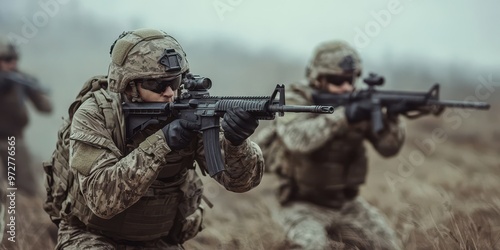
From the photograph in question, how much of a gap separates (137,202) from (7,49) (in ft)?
18.4

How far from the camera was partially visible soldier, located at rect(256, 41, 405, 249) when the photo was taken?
7.44m

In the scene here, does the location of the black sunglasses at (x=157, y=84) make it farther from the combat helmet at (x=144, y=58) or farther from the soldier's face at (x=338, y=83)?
the soldier's face at (x=338, y=83)

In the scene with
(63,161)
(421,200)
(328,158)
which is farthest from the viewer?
(421,200)

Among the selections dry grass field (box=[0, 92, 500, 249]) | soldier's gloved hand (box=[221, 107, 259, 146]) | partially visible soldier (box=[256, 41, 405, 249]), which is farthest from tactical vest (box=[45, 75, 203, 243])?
partially visible soldier (box=[256, 41, 405, 249])

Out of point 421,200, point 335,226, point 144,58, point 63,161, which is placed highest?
point 144,58

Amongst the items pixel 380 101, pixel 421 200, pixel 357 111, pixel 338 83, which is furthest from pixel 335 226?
pixel 421 200

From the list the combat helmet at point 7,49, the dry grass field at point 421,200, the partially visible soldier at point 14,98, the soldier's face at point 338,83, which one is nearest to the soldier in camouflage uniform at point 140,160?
the dry grass field at point 421,200

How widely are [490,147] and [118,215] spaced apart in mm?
10916

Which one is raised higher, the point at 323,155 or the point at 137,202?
the point at 137,202

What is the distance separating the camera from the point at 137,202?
504 centimetres

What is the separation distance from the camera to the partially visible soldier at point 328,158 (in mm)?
7438

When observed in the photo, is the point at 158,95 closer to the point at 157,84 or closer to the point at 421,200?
the point at 157,84

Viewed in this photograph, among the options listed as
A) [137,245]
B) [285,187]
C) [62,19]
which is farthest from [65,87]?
[137,245]

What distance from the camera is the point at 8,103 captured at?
9930 mm
